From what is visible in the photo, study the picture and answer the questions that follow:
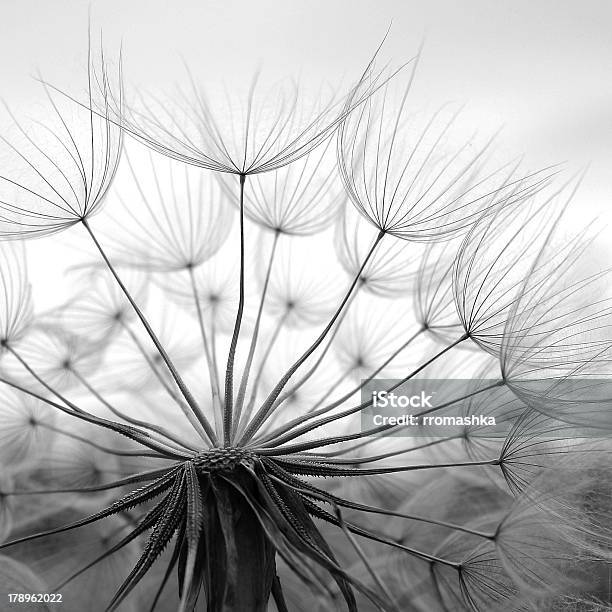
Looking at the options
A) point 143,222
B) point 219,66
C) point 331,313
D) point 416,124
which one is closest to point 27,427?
point 143,222

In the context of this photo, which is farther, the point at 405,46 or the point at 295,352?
the point at 295,352

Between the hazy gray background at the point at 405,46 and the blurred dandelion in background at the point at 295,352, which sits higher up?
the hazy gray background at the point at 405,46

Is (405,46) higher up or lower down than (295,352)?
higher up

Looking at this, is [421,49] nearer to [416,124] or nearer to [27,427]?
[416,124]

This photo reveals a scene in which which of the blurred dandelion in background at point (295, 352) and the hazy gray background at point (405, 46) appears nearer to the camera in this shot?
the blurred dandelion in background at point (295, 352)
